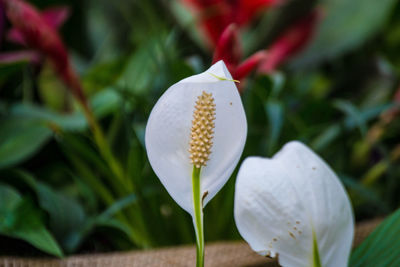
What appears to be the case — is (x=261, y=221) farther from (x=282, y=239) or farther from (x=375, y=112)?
(x=375, y=112)

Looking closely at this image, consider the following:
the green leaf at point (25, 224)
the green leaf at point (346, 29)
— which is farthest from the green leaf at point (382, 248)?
the green leaf at point (346, 29)

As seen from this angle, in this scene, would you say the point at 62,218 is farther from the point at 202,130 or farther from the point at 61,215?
the point at 202,130

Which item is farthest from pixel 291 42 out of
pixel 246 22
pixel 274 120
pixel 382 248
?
pixel 382 248

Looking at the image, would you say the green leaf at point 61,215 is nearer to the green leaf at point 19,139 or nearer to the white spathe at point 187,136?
the green leaf at point 19,139

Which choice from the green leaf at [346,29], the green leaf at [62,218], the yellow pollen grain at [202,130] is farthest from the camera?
the green leaf at [346,29]

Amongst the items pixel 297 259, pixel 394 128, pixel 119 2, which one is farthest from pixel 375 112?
pixel 119 2
